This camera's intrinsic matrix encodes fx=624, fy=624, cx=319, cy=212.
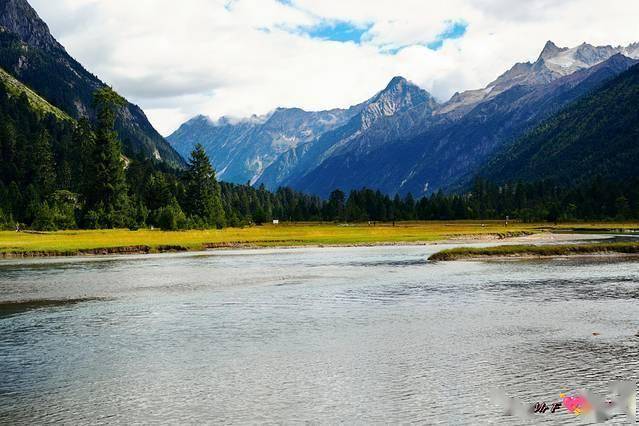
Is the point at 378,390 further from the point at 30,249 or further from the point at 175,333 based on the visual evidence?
the point at 30,249

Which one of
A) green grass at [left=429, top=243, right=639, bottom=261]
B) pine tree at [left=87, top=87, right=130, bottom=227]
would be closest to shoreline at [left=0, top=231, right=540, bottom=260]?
green grass at [left=429, top=243, right=639, bottom=261]

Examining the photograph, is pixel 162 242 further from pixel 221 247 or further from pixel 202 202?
pixel 202 202

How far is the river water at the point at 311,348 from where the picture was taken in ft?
76.6

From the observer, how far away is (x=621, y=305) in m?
45.5

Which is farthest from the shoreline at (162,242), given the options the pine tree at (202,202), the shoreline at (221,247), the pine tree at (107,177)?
the pine tree at (202,202)

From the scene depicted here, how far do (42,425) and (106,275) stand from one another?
54.2 metres

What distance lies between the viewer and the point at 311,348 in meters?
32.8

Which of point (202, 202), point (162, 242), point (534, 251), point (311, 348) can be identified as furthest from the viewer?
point (202, 202)

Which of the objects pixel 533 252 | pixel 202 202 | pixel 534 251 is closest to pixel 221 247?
pixel 533 252

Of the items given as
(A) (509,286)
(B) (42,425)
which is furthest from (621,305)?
(B) (42,425)

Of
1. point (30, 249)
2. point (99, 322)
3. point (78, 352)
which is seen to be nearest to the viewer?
point (78, 352)

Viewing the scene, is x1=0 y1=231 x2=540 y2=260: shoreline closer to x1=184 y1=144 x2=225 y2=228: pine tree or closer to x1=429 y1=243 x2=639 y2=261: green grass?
x1=429 y1=243 x2=639 y2=261: green grass

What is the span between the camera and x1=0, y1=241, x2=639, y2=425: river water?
23.4m

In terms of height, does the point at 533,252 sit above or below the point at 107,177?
below
